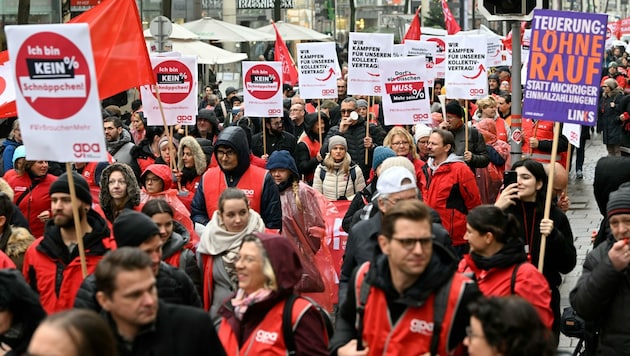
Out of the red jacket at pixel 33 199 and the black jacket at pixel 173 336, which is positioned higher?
the black jacket at pixel 173 336

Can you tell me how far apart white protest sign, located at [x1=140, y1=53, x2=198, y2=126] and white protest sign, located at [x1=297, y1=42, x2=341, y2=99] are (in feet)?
11.9

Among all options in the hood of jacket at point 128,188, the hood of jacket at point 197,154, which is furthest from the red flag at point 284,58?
the hood of jacket at point 128,188

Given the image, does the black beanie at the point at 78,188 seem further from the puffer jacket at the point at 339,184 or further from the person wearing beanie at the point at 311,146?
the person wearing beanie at the point at 311,146

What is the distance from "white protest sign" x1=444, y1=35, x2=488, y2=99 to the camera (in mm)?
17094

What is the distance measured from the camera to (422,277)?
17.7 feet

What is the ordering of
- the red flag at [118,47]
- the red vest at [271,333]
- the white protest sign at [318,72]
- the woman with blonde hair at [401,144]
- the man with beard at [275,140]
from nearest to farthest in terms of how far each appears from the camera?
the red vest at [271,333] < the red flag at [118,47] < the woman with blonde hair at [401,144] < the man with beard at [275,140] < the white protest sign at [318,72]

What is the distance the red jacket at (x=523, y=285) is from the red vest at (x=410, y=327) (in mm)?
1004

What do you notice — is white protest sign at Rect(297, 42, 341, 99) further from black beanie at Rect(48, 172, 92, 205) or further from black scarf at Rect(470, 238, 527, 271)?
black scarf at Rect(470, 238, 527, 271)

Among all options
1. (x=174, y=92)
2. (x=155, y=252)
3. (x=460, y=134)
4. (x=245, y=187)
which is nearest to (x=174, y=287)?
(x=155, y=252)

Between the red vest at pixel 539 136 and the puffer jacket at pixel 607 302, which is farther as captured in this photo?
the red vest at pixel 539 136

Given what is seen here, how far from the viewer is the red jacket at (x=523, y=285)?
6.38 m

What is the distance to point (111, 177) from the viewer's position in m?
9.17

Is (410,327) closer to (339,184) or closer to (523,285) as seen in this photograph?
(523,285)

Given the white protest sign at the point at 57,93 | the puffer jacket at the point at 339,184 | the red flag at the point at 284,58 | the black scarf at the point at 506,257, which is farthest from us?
the red flag at the point at 284,58
